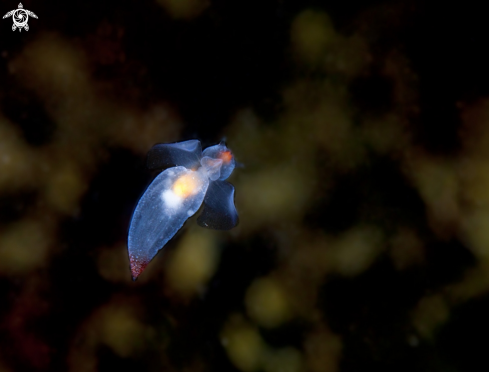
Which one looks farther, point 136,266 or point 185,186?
point 185,186

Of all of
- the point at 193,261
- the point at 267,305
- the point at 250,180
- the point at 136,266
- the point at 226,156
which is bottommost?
the point at 267,305

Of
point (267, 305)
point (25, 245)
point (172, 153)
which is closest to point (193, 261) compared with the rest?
point (267, 305)

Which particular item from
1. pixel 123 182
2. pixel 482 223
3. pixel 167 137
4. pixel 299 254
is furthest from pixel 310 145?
pixel 123 182

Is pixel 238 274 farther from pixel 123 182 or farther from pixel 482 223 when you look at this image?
pixel 482 223

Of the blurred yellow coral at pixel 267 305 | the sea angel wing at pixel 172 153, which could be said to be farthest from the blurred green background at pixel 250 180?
the sea angel wing at pixel 172 153

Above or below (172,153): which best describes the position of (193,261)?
below

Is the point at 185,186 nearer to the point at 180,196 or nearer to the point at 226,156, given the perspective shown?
the point at 180,196

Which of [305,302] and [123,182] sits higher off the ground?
[123,182]
